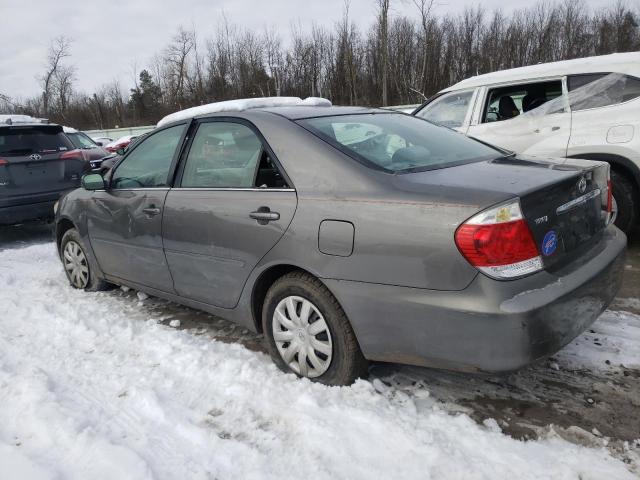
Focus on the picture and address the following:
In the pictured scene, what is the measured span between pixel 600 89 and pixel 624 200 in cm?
110

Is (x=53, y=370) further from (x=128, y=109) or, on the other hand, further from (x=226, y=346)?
(x=128, y=109)

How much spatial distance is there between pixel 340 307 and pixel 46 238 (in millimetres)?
6598

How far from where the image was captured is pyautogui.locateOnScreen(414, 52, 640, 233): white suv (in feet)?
15.0

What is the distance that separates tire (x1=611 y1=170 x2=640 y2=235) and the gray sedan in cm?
211

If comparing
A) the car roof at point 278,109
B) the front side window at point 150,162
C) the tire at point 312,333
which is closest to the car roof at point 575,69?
the car roof at point 278,109

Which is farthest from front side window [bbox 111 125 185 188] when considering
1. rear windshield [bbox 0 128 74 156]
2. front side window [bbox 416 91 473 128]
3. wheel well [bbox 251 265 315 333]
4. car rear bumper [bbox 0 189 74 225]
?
rear windshield [bbox 0 128 74 156]

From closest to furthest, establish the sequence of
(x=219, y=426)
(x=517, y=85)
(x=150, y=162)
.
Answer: (x=219, y=426) < (x=150, y=162) < (x=517, y=85)

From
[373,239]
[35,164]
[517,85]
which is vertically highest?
[517,85]

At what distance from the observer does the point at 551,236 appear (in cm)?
222

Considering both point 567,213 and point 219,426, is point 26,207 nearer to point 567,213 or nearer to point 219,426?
point 219,426

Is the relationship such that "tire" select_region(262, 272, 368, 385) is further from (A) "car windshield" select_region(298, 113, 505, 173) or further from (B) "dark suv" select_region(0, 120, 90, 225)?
(B) "dark suv" select_region(0, 120, 90, 225)

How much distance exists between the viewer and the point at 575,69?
16.4 ft

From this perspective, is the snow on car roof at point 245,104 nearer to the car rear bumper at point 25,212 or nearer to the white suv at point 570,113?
the white suv at point 570,113

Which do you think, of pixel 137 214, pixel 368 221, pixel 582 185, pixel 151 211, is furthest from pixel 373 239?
pixel 137 214
